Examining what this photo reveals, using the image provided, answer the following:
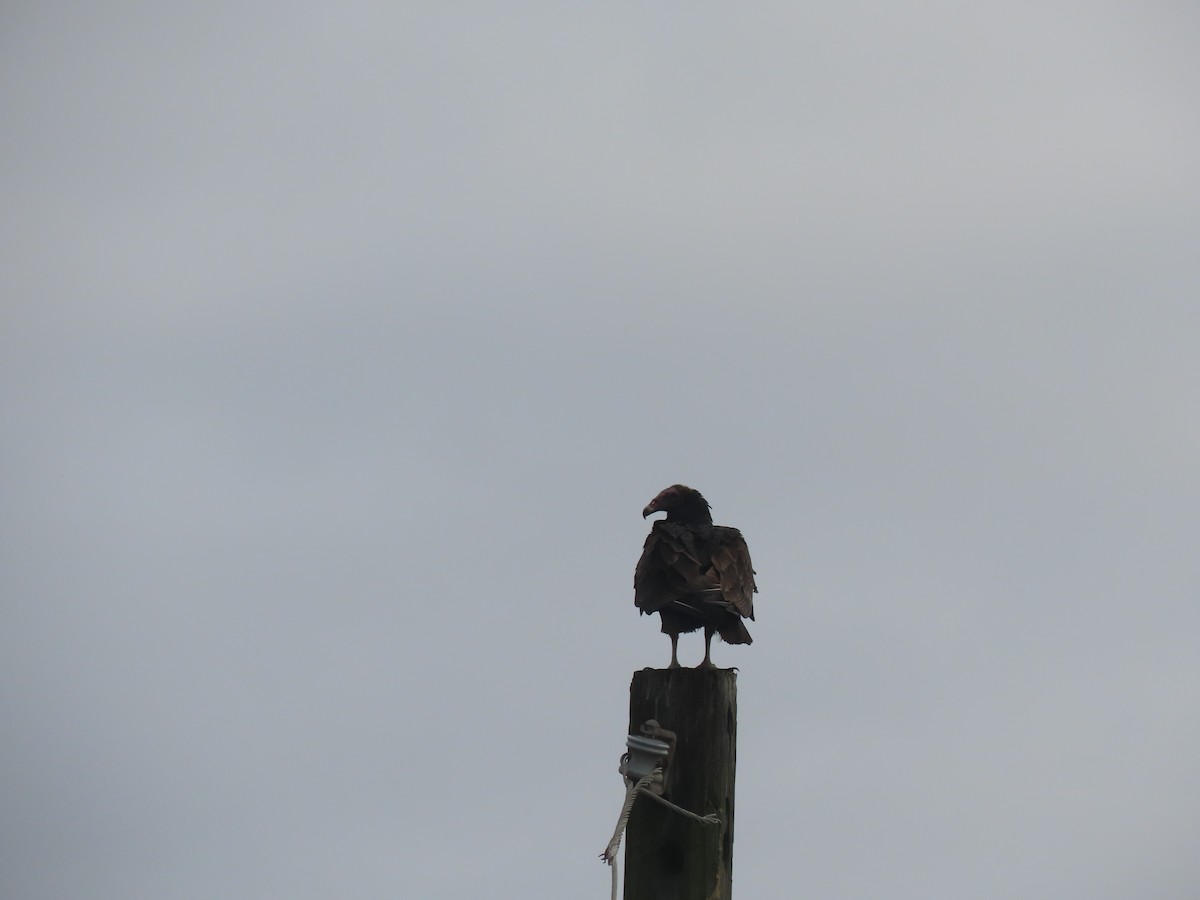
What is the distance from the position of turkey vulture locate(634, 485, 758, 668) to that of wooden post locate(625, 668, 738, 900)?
65.3 inches

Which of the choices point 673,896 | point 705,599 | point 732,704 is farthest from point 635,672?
point 705,599

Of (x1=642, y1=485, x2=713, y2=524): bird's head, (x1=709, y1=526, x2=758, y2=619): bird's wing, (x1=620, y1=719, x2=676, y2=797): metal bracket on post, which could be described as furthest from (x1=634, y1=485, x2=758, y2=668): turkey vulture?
(x1=620, y1=719, x2=676, y2=797): metal bracket on post

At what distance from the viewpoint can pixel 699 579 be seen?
23.4 ft

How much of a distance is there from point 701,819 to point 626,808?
30 cm

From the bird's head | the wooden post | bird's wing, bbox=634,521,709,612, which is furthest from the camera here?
the bird's head

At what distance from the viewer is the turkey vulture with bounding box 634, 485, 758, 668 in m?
7.15

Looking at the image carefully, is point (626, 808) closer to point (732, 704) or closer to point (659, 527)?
point (732, 704)

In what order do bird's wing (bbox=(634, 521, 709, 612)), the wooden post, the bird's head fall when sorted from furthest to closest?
the bird's head < bird's wing (bbox=(634, 521, 709, 612)) < the wooden post

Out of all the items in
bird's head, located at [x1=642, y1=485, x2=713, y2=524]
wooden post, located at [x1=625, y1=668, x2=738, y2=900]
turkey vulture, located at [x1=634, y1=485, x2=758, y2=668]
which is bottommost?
wooden post, located at [x1=625, y1=668, x2=738, y2=900]

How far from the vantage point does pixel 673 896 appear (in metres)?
5.34

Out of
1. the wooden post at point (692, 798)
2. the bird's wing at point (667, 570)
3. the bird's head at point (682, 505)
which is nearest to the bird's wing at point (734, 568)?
the bird's wing at point (667, 570)

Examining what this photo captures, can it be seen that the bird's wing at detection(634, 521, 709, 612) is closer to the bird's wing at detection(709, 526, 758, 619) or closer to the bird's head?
the bird's wing at detection(709, 526, 758, 619)

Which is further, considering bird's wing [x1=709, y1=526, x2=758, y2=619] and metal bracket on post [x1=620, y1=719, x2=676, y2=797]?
bird's wing [x1=709, y1=526, x2=758, y2=619]

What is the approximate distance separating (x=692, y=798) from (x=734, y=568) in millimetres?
2100
